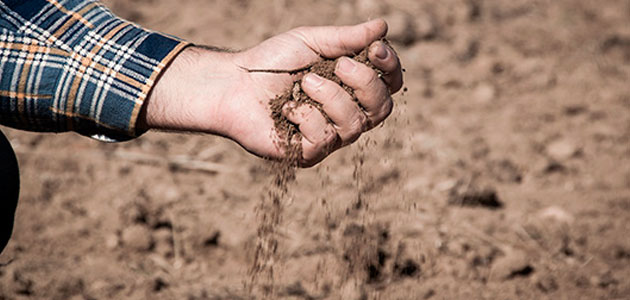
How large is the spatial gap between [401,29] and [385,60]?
5.60ft

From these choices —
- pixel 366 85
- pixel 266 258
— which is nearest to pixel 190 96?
pixel 366 85

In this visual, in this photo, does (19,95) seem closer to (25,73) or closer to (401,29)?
(25,73)

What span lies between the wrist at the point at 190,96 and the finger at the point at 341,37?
214mm

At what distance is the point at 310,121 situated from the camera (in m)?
1.53

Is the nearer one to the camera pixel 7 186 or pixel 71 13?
pixel 7 186

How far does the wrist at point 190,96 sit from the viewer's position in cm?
157

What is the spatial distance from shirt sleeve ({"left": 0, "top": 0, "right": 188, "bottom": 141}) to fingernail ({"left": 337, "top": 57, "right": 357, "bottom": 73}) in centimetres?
42

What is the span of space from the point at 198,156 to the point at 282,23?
100 centimetres

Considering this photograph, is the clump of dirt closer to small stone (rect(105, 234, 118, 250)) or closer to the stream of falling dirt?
the stream of falling dirt

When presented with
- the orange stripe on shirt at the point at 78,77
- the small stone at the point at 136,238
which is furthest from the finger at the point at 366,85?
the small stone at the point at 136,238

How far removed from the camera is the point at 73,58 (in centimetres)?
150

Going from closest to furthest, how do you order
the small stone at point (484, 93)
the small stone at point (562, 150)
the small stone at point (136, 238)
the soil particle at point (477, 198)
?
1. the small stone at point (136, 238)
2. the soil particle at point (477, 198)
3. the small stone at point (562, 150)
4. the small stone at point (484, 93)

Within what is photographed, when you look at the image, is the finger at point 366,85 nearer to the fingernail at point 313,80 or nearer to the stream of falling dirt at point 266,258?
the fingernail at point 313,80

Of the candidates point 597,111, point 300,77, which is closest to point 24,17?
point 300,77
